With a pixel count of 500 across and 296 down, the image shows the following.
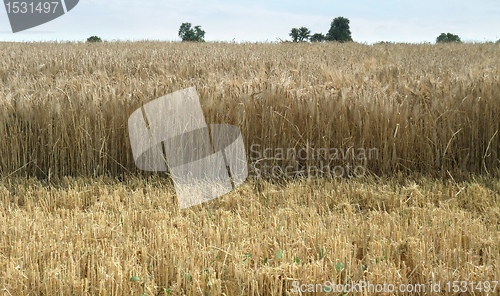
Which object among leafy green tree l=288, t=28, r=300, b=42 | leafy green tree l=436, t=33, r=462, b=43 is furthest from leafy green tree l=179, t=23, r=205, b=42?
leafy green tree l=436, t=33, r=462, b=43

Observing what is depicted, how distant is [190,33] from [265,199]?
36827 mm

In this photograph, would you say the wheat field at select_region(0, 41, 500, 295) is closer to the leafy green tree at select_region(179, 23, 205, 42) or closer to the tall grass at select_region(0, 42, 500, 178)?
the tall grass at select_region(0, 42, 500, 178)

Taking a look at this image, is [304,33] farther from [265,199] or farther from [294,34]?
[265,199]

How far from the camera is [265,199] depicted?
3.69 meters

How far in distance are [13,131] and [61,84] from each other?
92 cm

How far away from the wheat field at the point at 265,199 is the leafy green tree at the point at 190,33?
33.0 m

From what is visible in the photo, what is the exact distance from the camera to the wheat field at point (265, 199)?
94.1 inches

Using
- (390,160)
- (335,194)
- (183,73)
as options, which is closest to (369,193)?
(335,194)

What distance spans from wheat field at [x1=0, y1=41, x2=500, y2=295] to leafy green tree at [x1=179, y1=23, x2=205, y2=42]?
33.0 meters

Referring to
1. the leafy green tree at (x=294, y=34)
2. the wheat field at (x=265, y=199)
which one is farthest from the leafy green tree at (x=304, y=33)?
the wheat field at (x=265, y=199)

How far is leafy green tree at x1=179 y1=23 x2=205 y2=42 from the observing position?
37281mm

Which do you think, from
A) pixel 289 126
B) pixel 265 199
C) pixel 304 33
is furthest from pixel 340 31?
pixel 265 199

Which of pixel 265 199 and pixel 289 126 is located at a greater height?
pixel 289 126

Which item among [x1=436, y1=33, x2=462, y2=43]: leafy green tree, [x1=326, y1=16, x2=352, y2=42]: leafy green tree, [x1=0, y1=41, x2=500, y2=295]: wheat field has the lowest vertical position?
[x1=0, y1=41, x2=500, y2=295]: wheat field
